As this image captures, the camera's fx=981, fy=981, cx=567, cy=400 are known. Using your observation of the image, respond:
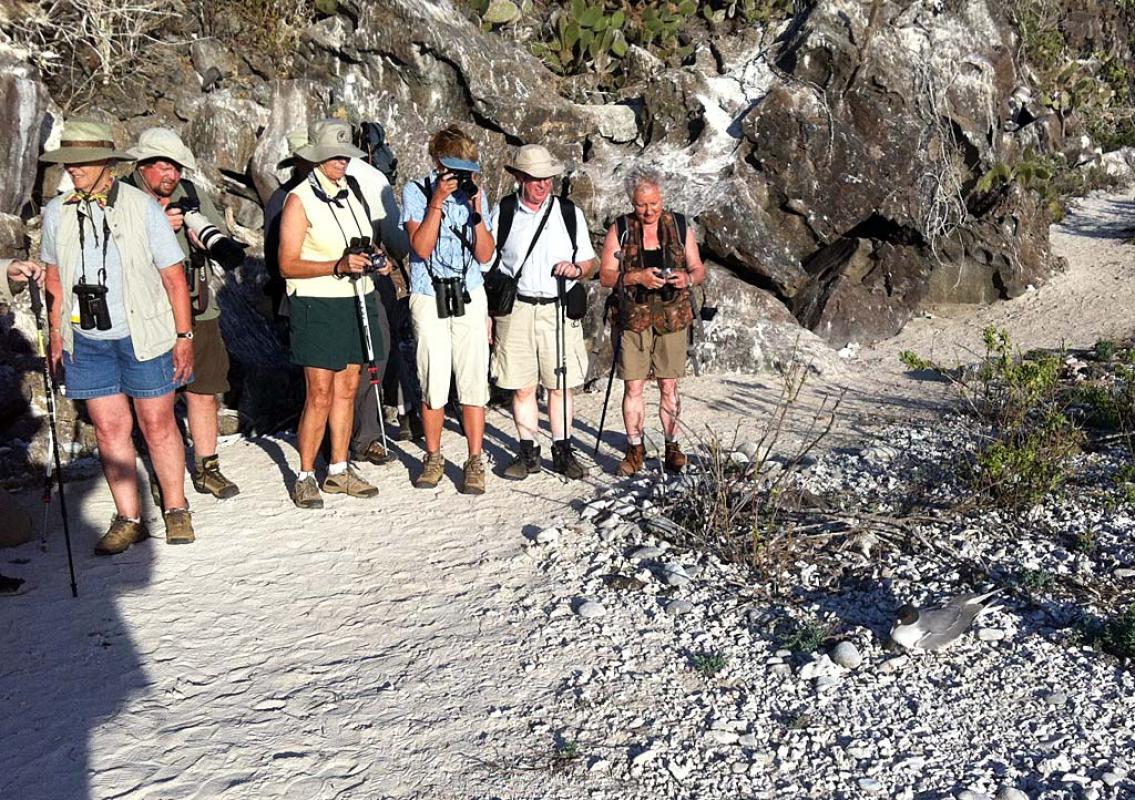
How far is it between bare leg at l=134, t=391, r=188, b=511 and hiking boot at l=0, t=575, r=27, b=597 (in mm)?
775

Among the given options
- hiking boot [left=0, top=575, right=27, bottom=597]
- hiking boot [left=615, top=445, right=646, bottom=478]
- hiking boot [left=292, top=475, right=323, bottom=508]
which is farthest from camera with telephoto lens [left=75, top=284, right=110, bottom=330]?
hiking boot [left=615, top=445, right=646, bottom=478]

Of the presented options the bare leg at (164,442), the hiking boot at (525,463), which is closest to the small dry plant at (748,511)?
the hiking boot at (525,463)

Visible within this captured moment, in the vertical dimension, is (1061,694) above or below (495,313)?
below

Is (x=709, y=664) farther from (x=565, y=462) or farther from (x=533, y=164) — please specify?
(x=533, y=164)

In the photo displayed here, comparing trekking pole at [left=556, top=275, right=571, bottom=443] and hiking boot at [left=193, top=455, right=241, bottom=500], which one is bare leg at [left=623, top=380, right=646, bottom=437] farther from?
hiking boot at [left=193, top=455, right=241, bottom=500]

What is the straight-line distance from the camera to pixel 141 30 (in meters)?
Answer: 9.09

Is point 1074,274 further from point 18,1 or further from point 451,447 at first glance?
point 18,1

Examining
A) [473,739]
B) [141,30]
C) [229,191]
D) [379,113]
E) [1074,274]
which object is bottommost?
[473,739]

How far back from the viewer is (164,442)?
5164 mm

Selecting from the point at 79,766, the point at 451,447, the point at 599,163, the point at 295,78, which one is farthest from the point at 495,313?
the point at 295,78

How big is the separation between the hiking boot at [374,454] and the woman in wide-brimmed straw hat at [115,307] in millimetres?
1625

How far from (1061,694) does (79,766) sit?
3.61 meters

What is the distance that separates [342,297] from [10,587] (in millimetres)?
2215

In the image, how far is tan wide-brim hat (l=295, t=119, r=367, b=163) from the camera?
5.25m
